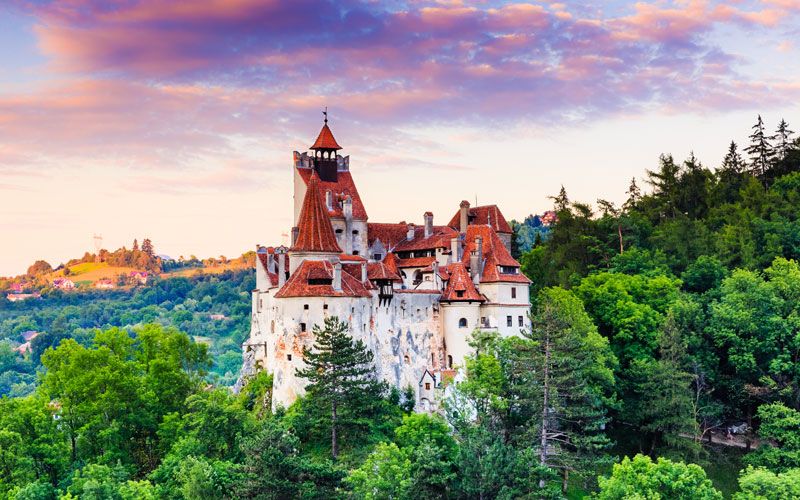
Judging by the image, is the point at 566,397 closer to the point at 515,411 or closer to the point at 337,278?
the point at 515,411

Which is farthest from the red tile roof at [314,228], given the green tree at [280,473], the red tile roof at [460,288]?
the green tree at [280,473]

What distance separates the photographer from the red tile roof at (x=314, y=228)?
202ft

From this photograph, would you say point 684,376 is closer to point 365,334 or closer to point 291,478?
point 365,334

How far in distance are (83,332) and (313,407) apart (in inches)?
4955

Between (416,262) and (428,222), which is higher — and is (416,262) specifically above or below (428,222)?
below

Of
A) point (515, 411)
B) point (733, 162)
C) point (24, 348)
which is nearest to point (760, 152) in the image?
point (733, 162)

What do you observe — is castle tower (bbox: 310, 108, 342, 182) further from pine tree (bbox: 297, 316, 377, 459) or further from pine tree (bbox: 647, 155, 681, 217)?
pine tree (bbox: 647, 155, 681, 217)

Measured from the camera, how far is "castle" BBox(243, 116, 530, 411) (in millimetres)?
59969

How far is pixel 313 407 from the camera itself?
57.5 m

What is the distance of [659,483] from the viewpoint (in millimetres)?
47438

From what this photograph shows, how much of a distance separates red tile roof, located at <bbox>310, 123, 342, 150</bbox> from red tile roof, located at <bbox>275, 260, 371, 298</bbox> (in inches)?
513

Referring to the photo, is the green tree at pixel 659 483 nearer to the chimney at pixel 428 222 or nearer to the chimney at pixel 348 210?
the chimney at pixel 428 222

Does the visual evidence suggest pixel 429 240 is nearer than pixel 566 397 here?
No

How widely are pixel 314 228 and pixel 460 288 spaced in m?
11.1
